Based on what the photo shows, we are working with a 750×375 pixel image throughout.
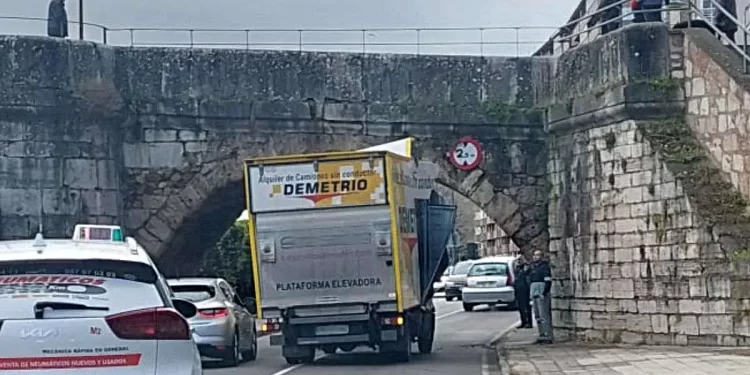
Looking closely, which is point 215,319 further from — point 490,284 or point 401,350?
point 490,284

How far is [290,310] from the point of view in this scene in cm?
1884

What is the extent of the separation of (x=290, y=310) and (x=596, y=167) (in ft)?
20.1

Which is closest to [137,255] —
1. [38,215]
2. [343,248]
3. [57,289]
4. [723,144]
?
[57,289]

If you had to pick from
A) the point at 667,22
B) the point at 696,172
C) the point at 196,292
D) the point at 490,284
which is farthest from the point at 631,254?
the point at 490,284

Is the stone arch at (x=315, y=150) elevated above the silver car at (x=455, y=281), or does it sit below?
above

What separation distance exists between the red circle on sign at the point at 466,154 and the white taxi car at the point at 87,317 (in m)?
17.8

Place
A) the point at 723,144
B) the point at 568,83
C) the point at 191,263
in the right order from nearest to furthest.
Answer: the point at 723,144 → the point at 568,83 → the point at 191,263

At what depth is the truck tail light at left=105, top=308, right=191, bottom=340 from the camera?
7.59 metres

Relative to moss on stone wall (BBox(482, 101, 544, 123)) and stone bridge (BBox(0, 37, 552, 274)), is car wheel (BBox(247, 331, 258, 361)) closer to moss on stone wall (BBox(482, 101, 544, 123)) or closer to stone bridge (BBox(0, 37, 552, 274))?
stone bridge (BBox(0, 37, 552, 274))

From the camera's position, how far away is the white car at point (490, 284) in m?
37.4

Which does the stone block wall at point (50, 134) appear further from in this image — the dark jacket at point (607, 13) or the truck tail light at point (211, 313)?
the dark jacket at point (607, 13)

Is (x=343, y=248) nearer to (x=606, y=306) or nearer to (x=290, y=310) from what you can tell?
(x=290, y=310)

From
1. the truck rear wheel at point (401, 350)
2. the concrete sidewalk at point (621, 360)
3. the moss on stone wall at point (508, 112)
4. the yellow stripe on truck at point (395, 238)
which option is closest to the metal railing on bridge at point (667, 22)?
the moss on stone wall at point (508, 112)

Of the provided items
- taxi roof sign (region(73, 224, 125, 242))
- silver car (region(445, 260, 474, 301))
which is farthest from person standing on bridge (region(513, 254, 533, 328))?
silver car (region(445, 260, 474, 301))
